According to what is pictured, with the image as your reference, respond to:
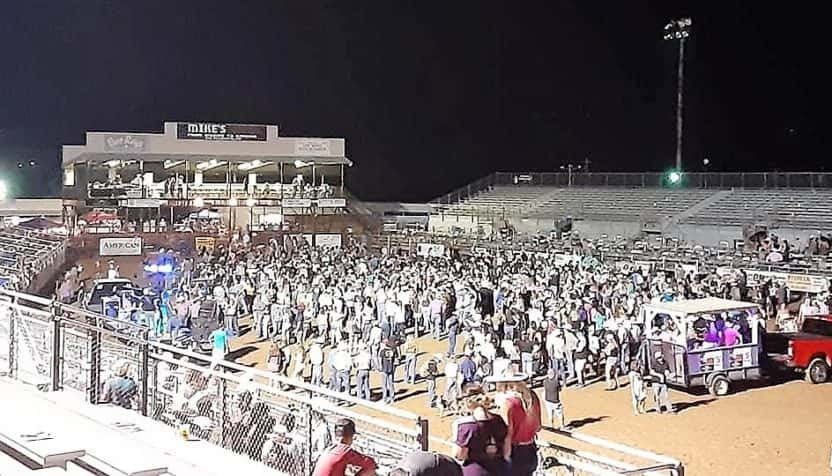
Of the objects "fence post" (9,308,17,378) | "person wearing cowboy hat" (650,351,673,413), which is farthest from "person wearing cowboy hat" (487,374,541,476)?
"person wearing cowboy hat" (650,351,673,413)

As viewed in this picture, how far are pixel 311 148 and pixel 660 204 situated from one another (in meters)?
20.8

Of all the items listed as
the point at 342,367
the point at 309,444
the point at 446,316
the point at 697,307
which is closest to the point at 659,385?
the point at 697,307

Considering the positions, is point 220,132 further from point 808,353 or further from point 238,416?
point 238,416

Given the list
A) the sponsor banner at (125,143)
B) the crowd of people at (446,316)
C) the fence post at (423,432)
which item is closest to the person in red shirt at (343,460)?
the fence post at (423,432)

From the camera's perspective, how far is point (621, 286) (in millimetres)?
25688

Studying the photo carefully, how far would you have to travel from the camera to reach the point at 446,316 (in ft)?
81.4

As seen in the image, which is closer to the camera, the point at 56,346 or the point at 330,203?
the point at 56,346

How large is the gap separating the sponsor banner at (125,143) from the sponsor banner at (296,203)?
27.6 ft

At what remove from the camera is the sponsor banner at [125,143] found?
50.0 meters

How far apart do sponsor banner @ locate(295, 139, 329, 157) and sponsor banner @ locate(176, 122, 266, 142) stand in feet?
7.05

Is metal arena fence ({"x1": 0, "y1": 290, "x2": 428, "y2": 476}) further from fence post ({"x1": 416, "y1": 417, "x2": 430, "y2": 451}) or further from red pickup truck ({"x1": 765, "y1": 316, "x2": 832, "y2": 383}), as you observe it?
red pickup truck ({"x1": 765, "y1": 316, "x2": 832, "y2": 383})

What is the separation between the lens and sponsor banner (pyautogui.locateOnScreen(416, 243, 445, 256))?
38.3 m

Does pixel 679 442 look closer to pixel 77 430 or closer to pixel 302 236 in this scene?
pixel 77 430

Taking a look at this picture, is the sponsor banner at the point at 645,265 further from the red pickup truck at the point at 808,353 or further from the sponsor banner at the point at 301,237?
the sponsor banner at the point at 301,237
